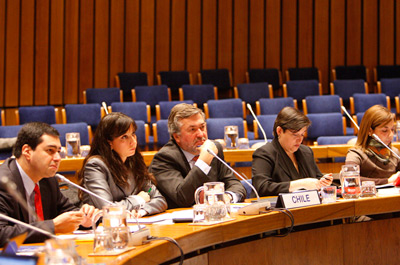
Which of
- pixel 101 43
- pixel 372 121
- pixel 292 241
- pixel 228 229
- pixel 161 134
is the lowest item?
pixel 292 241

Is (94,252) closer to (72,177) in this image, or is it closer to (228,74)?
(72,177)

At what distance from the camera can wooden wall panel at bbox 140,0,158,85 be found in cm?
783

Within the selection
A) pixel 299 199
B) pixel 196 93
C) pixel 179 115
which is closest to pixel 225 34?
pixel 196 93

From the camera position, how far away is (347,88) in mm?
7055

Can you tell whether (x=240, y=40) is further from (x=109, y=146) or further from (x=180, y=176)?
(x=109, y=146)

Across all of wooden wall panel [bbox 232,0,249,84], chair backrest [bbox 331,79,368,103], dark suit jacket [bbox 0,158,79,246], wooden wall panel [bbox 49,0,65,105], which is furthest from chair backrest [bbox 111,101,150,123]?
dark suit jacket [bbox 0,158,79,246]

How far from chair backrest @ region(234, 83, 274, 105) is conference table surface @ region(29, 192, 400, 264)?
4305 millimetres

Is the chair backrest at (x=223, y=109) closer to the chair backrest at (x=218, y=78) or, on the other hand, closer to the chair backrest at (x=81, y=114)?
the chair backrest at (x=81, y=114)

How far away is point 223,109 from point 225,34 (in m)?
2.34

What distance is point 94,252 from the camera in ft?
5.71

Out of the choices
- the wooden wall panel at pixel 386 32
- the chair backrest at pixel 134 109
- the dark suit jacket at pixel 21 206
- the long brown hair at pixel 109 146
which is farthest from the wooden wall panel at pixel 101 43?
the dark suit jacket at pixel 21 206

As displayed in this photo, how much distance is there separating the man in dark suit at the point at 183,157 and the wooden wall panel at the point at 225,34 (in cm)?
524

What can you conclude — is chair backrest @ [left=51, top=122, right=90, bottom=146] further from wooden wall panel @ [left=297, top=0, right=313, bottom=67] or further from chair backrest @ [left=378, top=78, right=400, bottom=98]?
wooden wall panel @ [left=297, top=0, right=313, bottom=67]

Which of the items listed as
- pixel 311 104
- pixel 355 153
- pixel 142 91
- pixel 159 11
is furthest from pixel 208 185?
pixel 159 11
